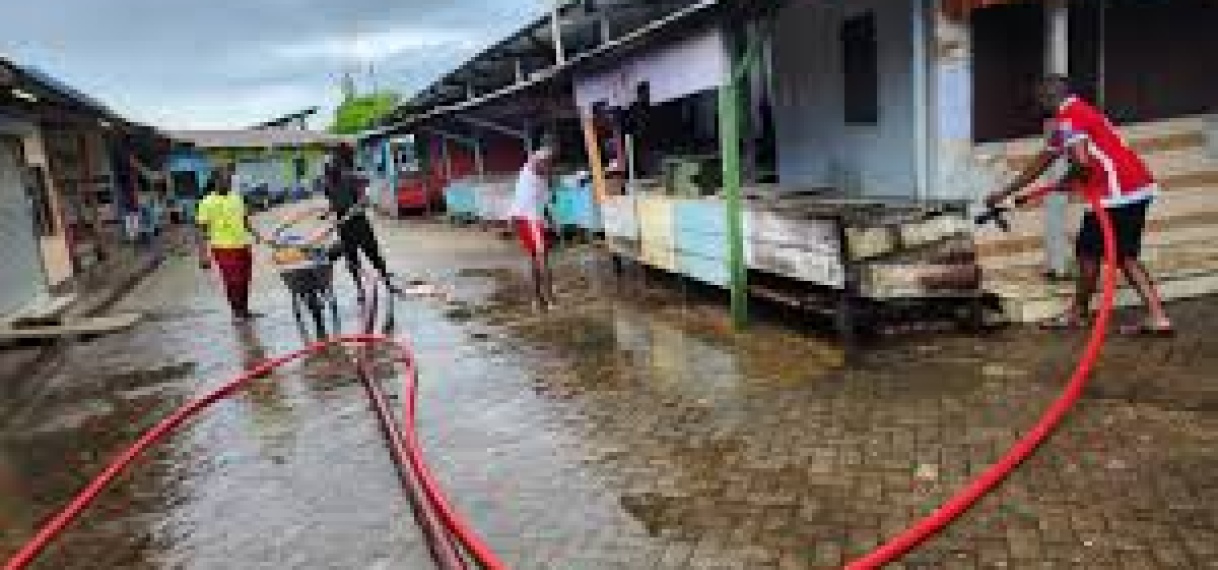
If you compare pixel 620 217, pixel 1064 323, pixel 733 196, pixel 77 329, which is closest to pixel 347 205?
pixel 620 217

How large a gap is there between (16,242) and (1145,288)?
1437 cm

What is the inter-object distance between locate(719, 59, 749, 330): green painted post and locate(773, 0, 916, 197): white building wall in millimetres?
1418

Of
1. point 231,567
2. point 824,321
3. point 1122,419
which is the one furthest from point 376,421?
point 1122,419

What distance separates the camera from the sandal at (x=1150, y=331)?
7.03 metres

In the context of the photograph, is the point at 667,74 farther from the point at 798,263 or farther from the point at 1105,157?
the point at 1105,157

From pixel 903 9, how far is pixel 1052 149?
2.22 m

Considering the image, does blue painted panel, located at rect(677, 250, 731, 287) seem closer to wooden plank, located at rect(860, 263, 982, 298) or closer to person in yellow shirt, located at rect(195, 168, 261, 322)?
wooden plank, located at rect(860, 263, 982, 298)

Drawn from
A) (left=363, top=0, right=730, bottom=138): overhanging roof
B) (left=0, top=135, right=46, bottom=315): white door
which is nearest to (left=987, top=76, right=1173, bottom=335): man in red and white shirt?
(left=363, top=0, right=730, bottom=138): overhanging roof

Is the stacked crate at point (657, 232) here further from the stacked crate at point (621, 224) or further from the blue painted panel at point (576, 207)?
the blue painted panel at point (576, 207)

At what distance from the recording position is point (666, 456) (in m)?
5.90

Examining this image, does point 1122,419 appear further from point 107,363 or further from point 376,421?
point 107,363

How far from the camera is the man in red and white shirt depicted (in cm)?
707

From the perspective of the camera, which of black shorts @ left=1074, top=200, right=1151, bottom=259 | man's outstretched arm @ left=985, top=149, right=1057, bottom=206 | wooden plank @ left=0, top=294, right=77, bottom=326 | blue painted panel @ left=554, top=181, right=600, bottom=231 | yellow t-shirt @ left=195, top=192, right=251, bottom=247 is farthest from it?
blue painted panel @ left=554, top=181, right=600, bottom=231

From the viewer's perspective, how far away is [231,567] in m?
5.05
